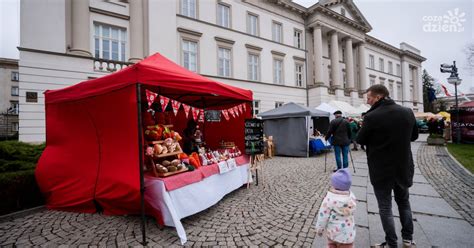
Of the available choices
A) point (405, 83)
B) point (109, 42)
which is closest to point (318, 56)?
point (109, 42)

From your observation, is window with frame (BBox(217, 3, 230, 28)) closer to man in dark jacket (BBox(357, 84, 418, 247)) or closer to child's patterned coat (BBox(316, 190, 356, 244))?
man in dark jacket (BBox(357, 84, 418, 247))

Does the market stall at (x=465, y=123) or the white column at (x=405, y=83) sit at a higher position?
the white column at (x=405, y=83)

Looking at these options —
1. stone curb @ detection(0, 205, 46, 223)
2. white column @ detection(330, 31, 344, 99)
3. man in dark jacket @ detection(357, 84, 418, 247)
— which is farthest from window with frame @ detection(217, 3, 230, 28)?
man in dark jacket @ detection(357, 84, 418, 247)

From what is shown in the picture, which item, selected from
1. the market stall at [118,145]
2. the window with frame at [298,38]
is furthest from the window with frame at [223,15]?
the market stall at [118,145]

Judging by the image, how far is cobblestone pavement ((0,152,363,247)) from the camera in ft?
10.2

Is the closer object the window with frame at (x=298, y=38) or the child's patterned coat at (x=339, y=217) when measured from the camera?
the child's patterned coat at (x=339, y=217)

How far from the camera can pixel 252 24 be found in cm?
1942

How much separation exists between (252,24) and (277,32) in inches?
121

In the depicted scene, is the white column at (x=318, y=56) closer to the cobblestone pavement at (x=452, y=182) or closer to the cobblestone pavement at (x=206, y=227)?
the cobblestone pavement at (x=452, y=182)

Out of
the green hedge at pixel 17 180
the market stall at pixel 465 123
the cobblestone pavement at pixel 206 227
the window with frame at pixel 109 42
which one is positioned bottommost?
the cobblestone pavement at pixel 206 227

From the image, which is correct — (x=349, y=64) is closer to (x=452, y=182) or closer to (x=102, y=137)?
(x=452, y=182)

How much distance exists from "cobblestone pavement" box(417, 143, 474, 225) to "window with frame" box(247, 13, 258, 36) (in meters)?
15.5

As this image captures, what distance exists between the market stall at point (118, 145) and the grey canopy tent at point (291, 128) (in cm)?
636

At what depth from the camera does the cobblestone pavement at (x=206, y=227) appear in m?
3.10
